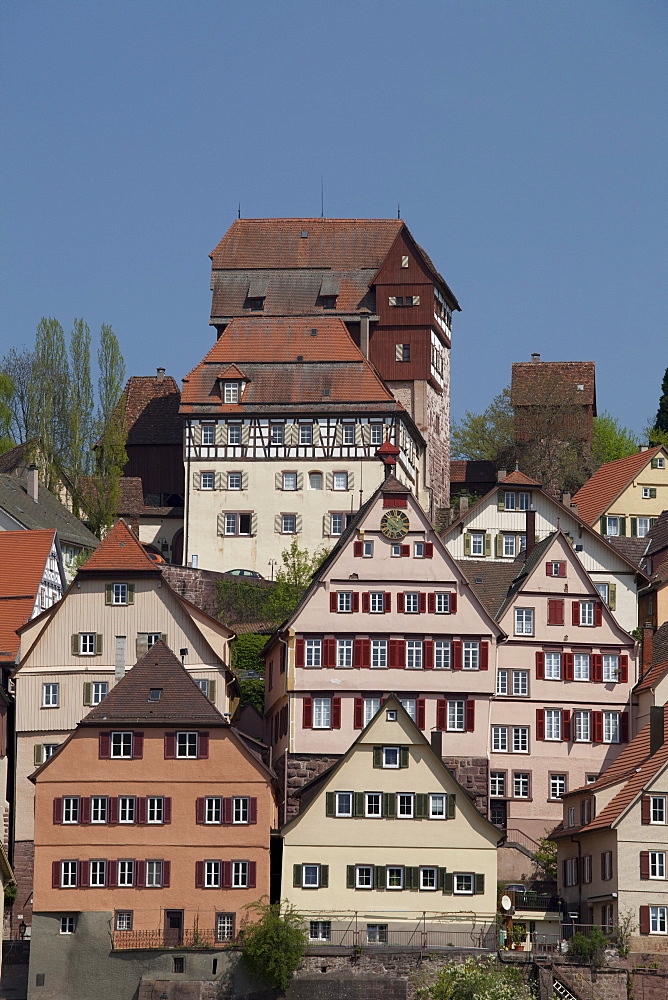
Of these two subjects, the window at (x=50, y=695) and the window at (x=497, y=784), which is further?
the window at (x=497, y=784)

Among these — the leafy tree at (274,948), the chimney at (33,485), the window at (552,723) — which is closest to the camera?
the leafy tree at (274,948)

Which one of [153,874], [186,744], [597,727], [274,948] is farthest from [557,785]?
[153,874]

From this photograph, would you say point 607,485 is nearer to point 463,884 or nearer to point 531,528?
point 531,528

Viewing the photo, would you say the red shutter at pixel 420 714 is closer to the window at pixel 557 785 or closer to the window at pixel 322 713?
the window at pixel 322 713

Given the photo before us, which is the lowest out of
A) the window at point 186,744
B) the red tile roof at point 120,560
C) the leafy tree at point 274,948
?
the leafy tree at point 274,948

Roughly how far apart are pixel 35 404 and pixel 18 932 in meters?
46.2

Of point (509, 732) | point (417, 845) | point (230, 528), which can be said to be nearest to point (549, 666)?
point (509, 732)

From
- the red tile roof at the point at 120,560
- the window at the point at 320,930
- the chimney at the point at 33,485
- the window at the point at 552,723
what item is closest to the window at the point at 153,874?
the window at the point at 320,930

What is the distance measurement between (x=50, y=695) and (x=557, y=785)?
18380mm

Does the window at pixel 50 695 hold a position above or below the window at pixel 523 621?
below

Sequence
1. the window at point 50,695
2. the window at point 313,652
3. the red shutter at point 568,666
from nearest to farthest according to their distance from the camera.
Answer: the window at point 313,652
the window at point 50,695
the red shutter at point 568,666

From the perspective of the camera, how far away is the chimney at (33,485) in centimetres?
10514

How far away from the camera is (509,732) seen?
7812cm

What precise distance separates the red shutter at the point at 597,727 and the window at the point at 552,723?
123cm
